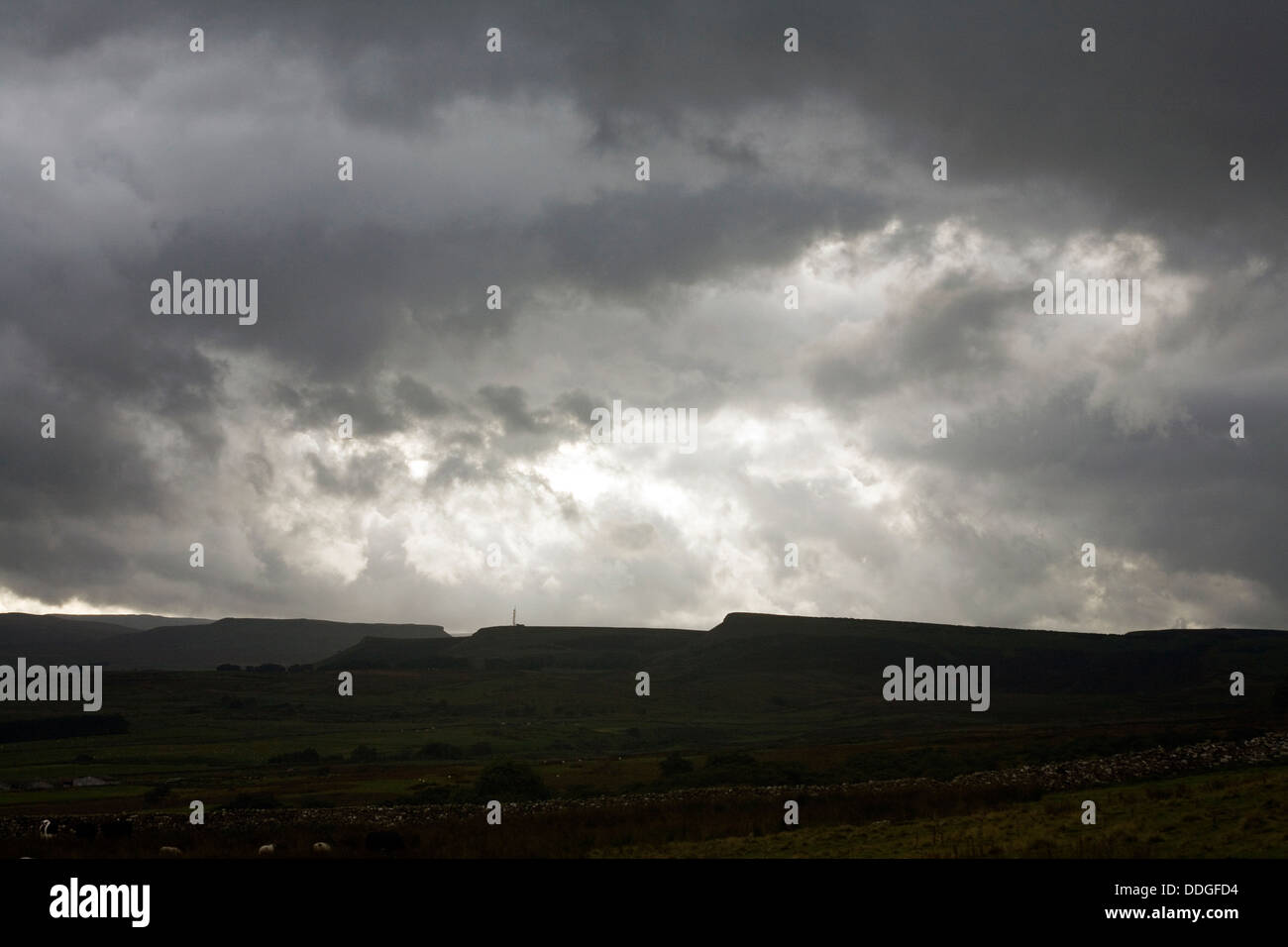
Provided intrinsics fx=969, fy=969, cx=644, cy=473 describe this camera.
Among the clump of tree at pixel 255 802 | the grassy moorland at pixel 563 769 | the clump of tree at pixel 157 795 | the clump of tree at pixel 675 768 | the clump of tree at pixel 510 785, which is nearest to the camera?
the grassy moorland at pixel 563 769

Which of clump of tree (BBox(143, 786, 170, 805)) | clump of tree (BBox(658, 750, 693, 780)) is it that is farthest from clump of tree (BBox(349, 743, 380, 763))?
clump of tree (BBox(658, 750, 693, 780))

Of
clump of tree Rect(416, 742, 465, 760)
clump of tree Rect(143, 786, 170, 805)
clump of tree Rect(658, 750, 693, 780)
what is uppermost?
clump of tree Rect(658, 750, 693, 780)

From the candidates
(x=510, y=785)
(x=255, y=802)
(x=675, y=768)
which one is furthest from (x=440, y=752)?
(x=255, y=802)

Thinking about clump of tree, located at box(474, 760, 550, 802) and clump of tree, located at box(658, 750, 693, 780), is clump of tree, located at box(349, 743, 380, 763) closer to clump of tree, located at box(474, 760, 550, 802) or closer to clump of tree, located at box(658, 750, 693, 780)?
clump of tree, located at box(658, 750, 693, 780)

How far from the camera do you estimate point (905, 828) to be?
3797cm

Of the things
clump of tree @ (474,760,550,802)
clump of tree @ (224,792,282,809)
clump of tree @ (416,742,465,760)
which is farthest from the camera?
clump of tree @ (416,742,465,760)

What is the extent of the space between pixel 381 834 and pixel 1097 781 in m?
33.4

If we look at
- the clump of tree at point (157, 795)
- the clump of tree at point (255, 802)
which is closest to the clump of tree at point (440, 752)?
the clump of tree at point (157, 795)

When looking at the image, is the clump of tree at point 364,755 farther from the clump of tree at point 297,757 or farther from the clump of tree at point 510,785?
the clump of tree at point 510,785

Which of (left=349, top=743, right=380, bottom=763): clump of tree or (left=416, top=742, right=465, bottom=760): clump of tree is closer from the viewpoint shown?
(left=349, top=743, right=380, bottom=763): clump of tree

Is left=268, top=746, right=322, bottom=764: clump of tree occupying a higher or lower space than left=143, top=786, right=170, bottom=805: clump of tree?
lower

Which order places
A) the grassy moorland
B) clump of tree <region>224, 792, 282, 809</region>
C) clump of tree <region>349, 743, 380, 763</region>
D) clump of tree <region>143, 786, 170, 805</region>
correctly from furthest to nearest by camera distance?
clump of tree <region>349, 743, 380, 763</region>
clump of tree <region>143, 786, 170, 805</region>
clump of tree <region>224, 792, 282, 809</region>
the grassy moorland
